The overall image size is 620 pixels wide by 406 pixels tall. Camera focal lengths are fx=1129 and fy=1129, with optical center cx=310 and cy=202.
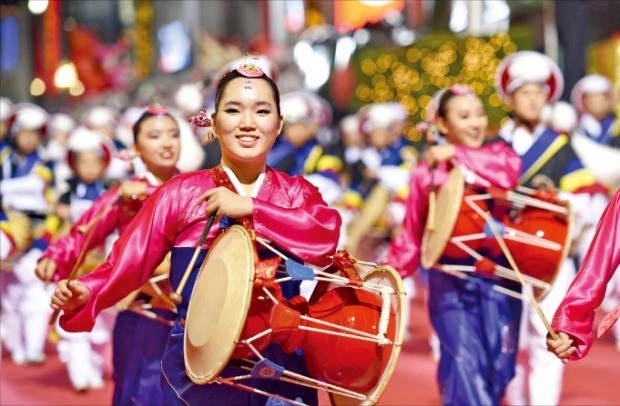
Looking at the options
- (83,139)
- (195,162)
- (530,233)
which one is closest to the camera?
(530,233)

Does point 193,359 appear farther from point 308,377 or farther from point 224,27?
point 224,27

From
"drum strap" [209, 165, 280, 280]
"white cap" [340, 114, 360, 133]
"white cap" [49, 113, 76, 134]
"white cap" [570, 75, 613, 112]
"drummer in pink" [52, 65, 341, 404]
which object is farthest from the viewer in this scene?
"white cap" [340, 114, 360, 133]

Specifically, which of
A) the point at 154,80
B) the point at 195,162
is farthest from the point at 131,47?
the point at 195,162

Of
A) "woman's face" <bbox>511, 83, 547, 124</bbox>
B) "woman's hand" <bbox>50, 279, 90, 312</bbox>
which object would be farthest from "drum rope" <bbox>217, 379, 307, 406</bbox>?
"woman's face" <bbox>511, 83, 547, 124</bbox>

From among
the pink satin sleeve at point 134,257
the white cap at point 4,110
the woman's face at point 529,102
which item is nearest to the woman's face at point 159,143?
the pink satin sleeve at point 134,257

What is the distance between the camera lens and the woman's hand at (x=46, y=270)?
4773 mm

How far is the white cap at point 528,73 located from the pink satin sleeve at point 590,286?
2.36 meters

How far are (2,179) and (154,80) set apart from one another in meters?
20.5

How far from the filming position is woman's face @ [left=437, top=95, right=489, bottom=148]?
5250 millimetres

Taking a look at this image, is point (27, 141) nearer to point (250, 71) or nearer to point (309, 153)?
point (309, 153)

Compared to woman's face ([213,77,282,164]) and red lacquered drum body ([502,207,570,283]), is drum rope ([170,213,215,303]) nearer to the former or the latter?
woman's face ([213,77,282,164])

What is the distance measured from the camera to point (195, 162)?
5605 millimetres

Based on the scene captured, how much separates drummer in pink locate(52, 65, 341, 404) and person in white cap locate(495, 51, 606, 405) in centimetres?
217

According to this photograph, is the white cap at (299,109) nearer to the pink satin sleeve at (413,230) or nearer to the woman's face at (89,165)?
the woman's face at (89,165)
